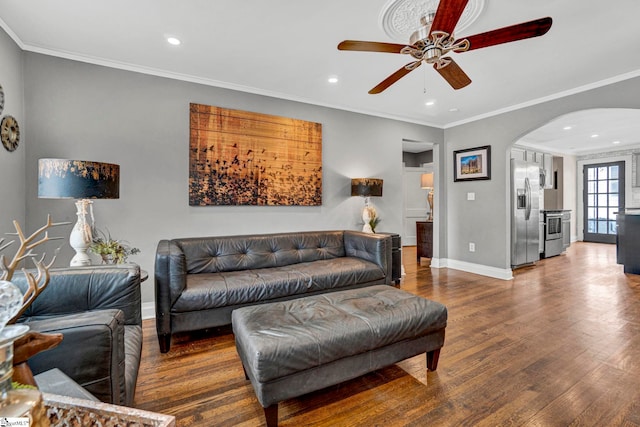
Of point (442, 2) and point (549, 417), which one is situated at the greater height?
point (442, 2)

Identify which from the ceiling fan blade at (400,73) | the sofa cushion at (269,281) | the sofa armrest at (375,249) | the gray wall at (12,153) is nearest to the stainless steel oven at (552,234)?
the sofa armrest at (375,249)

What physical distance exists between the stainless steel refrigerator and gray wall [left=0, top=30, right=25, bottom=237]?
5.99 meters

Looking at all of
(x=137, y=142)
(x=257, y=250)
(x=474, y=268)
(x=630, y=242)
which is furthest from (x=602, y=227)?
(x=137, y=142)

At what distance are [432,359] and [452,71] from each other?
2.08 m

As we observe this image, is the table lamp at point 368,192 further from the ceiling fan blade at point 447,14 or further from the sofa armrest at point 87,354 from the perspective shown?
the sofa armrest at point 87,354

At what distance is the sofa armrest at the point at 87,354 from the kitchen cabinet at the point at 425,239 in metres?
5.02

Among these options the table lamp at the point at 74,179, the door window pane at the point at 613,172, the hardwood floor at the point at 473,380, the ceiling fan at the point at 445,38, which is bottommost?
the hardwood floor at the point at 473,380

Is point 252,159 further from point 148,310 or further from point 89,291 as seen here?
point 89,291

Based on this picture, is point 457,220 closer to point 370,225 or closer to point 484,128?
point 484,128

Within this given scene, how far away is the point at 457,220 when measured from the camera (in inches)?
196

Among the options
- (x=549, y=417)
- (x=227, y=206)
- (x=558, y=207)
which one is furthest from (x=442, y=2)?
(x=558, y=207)

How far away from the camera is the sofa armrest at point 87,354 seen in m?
1.04

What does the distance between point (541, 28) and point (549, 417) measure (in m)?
2.09

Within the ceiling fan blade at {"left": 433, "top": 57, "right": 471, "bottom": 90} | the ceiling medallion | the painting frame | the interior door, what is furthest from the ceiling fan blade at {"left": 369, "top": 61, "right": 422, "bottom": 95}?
the interior door
